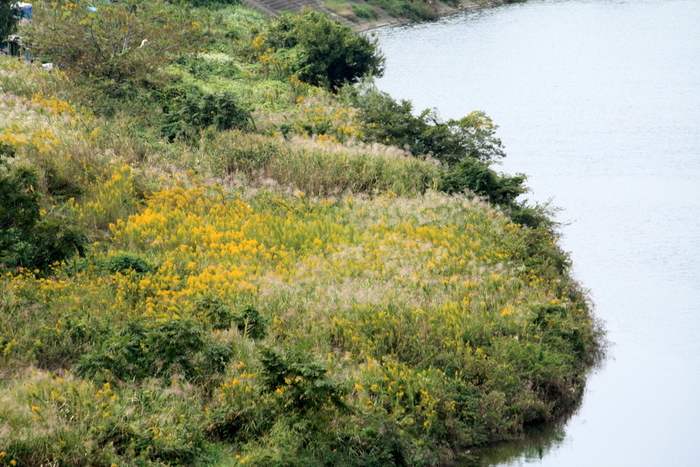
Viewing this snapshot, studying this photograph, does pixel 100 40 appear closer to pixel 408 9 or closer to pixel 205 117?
pixel 205 117

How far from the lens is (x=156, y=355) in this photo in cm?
991

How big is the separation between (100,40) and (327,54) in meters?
9.99

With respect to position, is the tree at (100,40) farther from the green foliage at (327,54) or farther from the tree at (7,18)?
the green foliage at (327,54)

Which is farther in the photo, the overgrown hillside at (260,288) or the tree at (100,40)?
the tree at (100,40)

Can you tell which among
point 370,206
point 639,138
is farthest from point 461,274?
point 639,138

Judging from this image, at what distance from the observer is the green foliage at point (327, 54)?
31.4 metres

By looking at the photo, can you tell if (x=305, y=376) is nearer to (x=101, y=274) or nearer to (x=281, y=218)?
(x=101, y=274)

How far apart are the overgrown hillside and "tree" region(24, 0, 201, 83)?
0.42 m

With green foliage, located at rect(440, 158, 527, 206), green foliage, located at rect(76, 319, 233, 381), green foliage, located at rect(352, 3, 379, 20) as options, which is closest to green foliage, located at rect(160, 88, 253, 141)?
green foliage, located at rect(440, 158, 527, 206)

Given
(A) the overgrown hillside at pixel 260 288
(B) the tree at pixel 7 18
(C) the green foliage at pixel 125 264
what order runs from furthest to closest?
(B) the tree at pixel 7 18 < (C) the green foliage at pixel 125 264 < (A) the overgrown hillside at pixel 260 288

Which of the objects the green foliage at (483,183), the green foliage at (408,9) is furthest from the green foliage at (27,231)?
the green foliage at (408,9)

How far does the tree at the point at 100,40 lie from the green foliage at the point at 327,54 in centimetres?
552

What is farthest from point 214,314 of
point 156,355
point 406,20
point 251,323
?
point 406,20

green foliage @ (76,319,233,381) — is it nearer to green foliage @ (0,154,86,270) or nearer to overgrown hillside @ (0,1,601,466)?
overgrown hillside @ (0,1,601,466)
